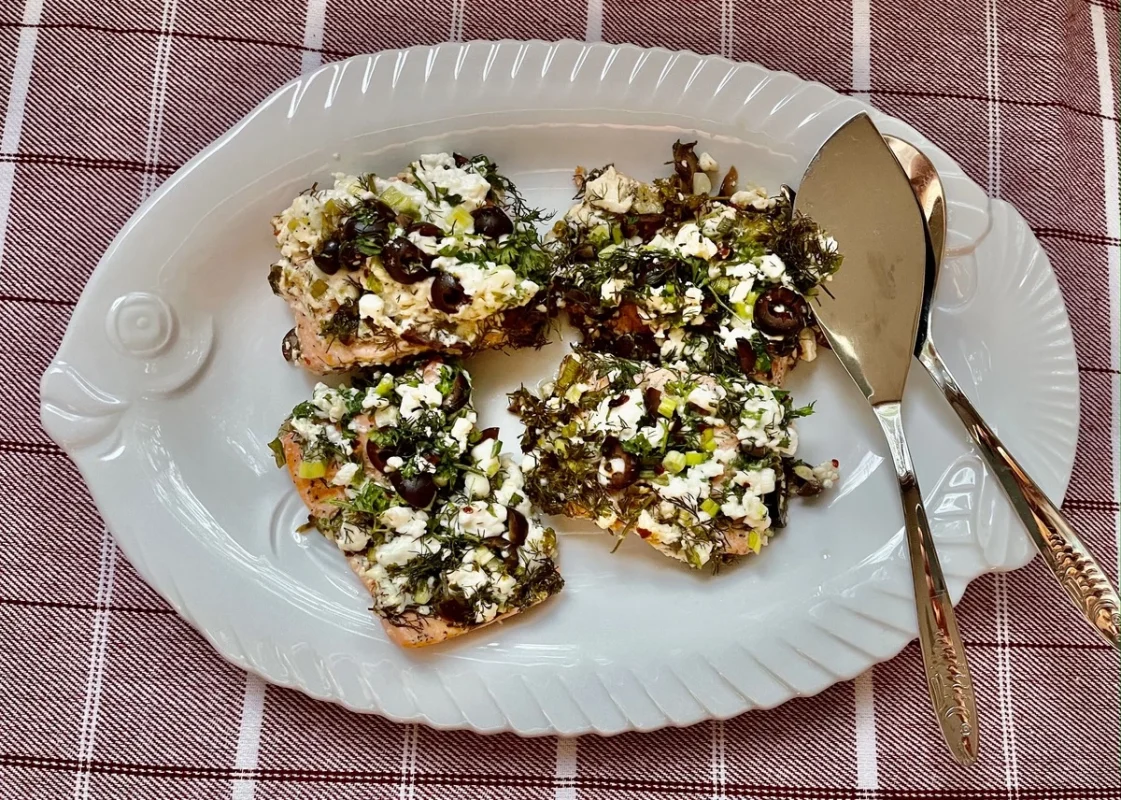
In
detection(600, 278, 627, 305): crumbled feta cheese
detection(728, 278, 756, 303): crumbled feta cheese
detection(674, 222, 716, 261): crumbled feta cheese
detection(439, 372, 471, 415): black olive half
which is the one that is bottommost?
detection(439, 372, 471, 415): black olive half

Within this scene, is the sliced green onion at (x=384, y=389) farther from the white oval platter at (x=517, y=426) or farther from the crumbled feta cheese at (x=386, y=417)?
the white oval platter at (x=517, y=426)

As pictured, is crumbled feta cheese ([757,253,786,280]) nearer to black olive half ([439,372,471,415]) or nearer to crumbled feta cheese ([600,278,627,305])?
crumbled feta cheese ([600,278,627,305])

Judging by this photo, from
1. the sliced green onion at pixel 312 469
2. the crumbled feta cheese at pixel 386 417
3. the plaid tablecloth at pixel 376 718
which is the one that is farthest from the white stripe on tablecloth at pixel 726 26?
the sliced green onion at pixel 312 469

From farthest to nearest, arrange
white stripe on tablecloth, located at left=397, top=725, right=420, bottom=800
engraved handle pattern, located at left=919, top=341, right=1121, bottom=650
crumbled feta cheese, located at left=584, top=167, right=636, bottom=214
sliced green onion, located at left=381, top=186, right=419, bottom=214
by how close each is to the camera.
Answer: white stripe on tablecloth, located at left=397, top=725, right=420, bottom=800 → crumbled feta cheese, located at left=584, top=167, right=636, bottom=214 → sliced green onion, located at left=381, top=186, right=419, bottom=214 → engraved handle pattern, located at left=919, top=341, right=1121, bottom=650

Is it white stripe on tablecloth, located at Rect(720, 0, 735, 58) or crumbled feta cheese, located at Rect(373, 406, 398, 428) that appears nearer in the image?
crumbled feta cheese, located at Rect(373, 406, 398, 428)

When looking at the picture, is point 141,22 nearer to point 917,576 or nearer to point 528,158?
point 528,158

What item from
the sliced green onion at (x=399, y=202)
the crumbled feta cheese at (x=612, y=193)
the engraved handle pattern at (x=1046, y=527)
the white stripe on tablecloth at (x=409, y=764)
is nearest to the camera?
the engraved handle pattern at (x=1046, y=527)

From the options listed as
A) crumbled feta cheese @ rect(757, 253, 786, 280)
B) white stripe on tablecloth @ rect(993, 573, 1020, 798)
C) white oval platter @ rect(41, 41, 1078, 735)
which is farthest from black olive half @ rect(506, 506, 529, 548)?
white stripe on tablecloth @ rect(993, 573, 1020, 798)
